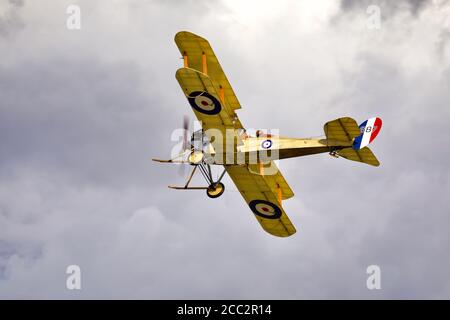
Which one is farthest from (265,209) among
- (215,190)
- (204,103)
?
(204,103)

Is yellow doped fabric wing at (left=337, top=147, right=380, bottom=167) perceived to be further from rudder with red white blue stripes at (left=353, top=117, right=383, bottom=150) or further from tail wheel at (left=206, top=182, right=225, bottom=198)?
tail wheel at (left=206, top=182, right=225, bottom=198)

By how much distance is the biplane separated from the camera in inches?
1604

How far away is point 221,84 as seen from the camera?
142ft

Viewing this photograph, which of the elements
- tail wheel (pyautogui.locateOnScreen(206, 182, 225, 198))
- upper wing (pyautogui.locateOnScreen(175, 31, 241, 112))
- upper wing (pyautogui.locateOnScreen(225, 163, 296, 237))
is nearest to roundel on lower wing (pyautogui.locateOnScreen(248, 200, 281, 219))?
upper wing (pyautogui.locateOnScreen(225, 163, 296, 237))

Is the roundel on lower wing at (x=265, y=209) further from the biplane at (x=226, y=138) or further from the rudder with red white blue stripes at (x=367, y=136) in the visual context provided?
the rudder with red white blue stripes at (x=367, y=136)

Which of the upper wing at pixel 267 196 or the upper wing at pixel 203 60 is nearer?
the upper wing at pixel 203 60

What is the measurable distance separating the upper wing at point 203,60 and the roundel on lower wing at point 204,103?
2.18 m

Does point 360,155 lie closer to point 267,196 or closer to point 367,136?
point 367,136

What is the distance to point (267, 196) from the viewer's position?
1802 inches

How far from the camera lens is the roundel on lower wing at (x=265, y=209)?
46125mm

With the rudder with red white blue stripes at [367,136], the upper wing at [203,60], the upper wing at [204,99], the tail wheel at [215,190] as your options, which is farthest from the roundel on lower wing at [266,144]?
the rudder with red white blue stripes at [367,136]
